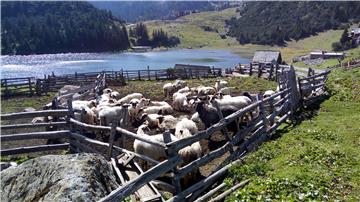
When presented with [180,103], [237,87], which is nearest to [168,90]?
[237,87]

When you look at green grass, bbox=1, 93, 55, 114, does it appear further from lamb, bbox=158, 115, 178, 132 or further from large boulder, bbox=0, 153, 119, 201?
large boulder, bbox=0, 153, 119, 201

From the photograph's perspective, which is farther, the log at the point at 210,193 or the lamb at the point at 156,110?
the lamb at the point at 156,110

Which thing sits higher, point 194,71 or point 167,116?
point 167,116

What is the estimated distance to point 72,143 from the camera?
16.0m

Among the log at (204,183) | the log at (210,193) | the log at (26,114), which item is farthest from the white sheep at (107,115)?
the log at (210,193)

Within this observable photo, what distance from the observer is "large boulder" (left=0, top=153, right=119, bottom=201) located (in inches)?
306

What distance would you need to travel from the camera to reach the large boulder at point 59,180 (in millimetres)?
7777

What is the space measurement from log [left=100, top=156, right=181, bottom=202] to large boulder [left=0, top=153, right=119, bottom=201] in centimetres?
33

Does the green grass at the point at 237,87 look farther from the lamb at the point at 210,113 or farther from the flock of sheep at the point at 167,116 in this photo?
the lamb at the point at 210,113

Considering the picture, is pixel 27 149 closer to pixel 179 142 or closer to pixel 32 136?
pixel 32 136

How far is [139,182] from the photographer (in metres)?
8.86

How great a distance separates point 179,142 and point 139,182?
2.13 meters

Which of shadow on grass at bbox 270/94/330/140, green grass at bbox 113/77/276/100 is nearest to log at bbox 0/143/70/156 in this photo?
shadow on grass at bbox 270/94/330/140

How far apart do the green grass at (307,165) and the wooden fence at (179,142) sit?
690 millimetres
